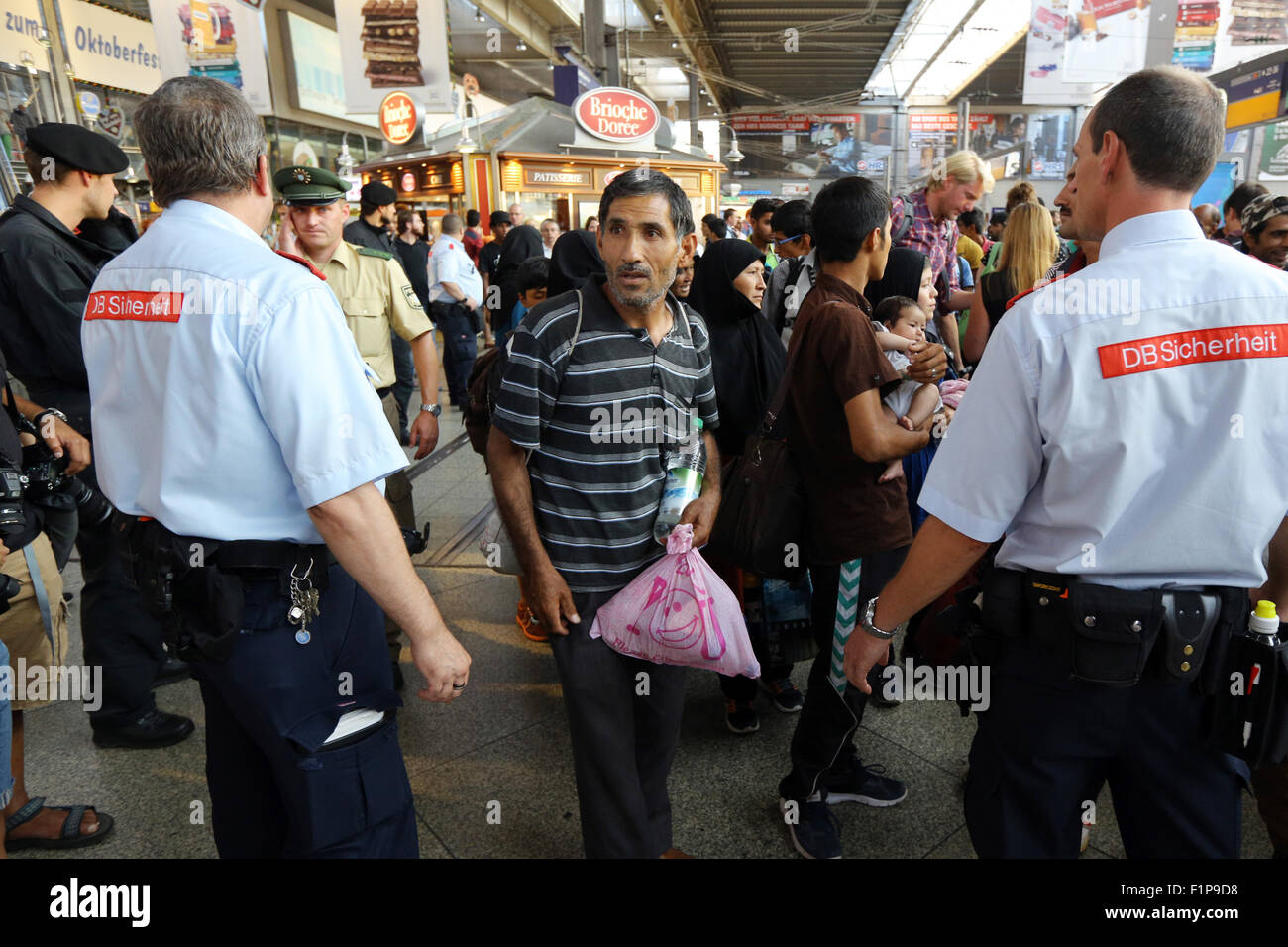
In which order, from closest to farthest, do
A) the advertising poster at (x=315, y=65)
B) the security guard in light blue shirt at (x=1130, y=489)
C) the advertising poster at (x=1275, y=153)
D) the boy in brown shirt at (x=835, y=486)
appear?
the security guard in light blue shirt at (x=1130, y=489)
the boy in brown shirt at (x=835, y=486)
the advertising poster at (x=315, y=65)
the advertising poster at (x=1275, y=153)

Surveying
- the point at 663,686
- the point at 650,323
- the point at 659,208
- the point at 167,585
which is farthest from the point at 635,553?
the point at 167,585

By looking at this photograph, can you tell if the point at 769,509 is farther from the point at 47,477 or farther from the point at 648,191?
the point at 47,477

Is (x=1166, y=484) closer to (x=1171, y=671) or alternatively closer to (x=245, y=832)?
(x=1171, y=671)

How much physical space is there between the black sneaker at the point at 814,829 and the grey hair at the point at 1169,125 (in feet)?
Result: 6.00

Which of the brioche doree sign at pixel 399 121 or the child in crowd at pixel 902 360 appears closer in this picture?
the child in crowd at pixel 902 360

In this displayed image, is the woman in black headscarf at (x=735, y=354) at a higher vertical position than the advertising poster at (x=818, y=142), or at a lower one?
lower

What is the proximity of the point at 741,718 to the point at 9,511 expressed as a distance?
2260 mm

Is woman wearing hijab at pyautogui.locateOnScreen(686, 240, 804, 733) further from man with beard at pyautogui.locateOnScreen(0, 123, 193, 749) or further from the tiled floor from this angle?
man with beard at pyautogui.locateOnScreen(0, 123, 193, 749)

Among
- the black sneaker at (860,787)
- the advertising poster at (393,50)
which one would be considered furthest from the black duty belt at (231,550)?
the advertising poster at (393,50)

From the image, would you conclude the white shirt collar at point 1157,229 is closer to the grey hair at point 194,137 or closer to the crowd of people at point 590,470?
the crowd of people at point 590,470

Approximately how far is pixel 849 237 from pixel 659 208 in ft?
2.26

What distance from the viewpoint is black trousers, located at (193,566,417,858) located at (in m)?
1.42

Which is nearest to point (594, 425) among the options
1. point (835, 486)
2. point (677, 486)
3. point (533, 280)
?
point (677, 486)

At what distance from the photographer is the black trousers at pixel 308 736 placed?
142 cm
